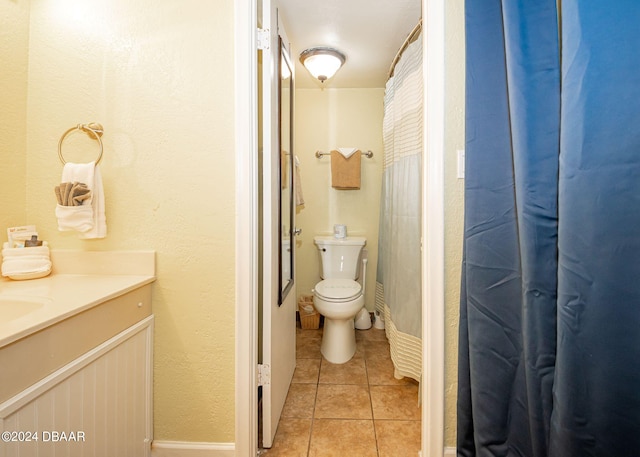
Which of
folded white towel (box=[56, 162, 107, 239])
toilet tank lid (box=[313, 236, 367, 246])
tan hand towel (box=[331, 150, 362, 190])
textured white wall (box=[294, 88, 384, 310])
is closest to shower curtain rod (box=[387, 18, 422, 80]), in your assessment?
textured white wall (box=[294, 88, 384, 310])

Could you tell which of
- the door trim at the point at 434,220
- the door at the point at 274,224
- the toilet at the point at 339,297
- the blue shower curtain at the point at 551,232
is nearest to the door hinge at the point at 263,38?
the door at the point at 274,224

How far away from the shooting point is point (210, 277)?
115 centimetres

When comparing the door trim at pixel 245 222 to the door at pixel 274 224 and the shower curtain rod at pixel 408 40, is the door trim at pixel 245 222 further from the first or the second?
the shower curtain rod at pixel 408 40

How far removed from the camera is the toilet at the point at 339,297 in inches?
76.5

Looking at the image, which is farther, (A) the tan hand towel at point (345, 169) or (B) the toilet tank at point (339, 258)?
(A) the tan hand towel at point (345, 169)

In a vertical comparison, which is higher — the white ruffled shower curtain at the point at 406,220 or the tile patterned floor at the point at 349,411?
the white ruffled shower curtain at the point at 406,220

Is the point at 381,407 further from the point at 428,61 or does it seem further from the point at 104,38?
the point at 104,38

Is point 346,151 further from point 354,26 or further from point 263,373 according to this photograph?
point 263,373

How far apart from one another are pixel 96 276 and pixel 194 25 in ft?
3.57

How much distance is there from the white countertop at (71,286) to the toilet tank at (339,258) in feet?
5.06

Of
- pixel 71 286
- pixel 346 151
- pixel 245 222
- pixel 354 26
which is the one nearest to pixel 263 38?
pixel 245 222

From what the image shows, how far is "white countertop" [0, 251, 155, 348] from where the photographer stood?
2.25 feet

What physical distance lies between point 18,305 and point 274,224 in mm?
871

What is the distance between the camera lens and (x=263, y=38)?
1.17 meters
